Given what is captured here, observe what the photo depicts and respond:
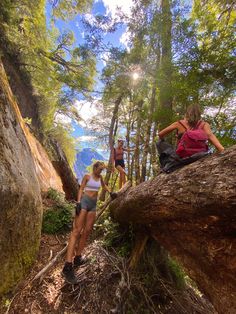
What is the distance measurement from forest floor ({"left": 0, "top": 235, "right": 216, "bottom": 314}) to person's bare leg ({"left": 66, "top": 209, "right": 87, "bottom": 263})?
2.03 ft

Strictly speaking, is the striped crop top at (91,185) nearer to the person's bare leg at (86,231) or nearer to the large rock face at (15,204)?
the person's bare leg at (86,231)

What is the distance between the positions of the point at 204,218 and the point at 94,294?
2.86 meters

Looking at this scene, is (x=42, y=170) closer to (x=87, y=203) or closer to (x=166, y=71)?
(x=87, y=203)

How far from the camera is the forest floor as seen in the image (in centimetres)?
400

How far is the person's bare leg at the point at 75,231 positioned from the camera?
4531 millimetres

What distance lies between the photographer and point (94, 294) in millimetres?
4332

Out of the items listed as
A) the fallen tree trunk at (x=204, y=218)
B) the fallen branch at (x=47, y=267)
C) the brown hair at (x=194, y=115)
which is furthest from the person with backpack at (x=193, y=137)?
the fallen branch at (x=47, y=267)

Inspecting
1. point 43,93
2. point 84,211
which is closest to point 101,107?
point 43,93

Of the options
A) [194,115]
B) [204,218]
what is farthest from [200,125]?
[204,218]

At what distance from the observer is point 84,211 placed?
5102 millimetres

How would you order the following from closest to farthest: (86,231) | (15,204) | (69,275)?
1. (15,204)
2. (69,275)
3. (86,231)

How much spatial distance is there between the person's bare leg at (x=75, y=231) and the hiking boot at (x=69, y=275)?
0.12 metres

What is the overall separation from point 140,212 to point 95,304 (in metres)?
1.94

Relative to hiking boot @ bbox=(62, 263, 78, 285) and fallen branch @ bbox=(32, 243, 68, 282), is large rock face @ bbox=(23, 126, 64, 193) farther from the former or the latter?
hiking boot @ bbox=(62, 263, 78, 285)
